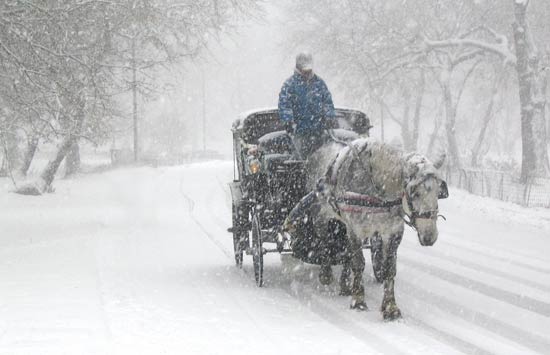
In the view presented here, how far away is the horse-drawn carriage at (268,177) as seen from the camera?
Answer: 7.81m

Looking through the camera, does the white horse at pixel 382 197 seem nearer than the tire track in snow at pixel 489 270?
Yes

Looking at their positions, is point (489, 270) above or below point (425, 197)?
below

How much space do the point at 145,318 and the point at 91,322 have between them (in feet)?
1.73

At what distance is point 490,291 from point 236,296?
10.2 feet

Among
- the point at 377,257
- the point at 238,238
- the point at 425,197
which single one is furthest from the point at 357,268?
the point at 238,238

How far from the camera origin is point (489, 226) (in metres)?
13.7

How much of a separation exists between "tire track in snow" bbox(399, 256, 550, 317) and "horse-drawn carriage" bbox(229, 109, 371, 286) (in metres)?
2.08

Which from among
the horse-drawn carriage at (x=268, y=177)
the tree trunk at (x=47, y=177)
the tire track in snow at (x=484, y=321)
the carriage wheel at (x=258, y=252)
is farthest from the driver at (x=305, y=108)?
the tree trunk at (x=47, y=177)

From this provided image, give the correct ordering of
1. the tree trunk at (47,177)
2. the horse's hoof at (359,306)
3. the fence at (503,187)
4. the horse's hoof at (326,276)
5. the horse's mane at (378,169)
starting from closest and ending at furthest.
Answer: the horse's mane at (378,169) → the horse's hoof at (359,306) → the horse's hoof at (326,276) → the fence at (503,187) → the tree trunk at (47,177)

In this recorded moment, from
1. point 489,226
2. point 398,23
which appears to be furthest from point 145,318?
point 398,23

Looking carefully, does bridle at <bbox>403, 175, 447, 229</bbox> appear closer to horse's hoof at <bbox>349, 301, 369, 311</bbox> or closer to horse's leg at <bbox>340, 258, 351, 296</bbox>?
horse's hoof at <bbox>349, 301, 369, 311</bbox>

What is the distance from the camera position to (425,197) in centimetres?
576

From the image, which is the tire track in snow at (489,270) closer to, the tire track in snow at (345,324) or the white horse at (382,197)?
the white horse at (382,197)

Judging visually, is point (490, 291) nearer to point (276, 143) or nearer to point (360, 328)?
point (360, 328)
